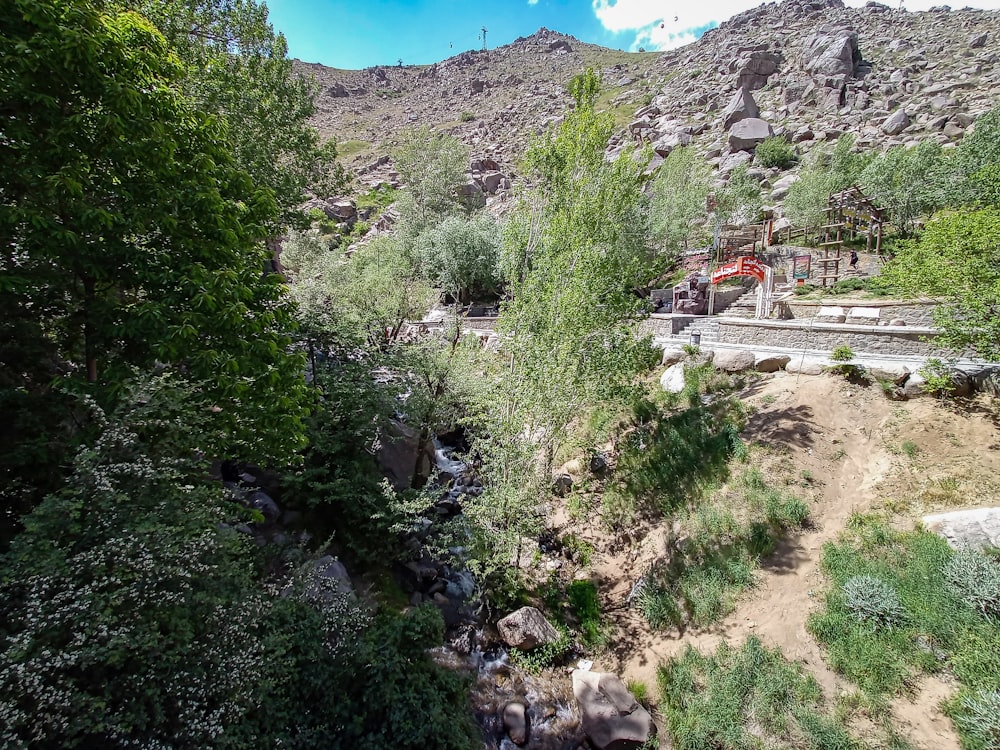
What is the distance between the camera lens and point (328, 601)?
22.0 ft

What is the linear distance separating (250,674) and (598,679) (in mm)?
6771

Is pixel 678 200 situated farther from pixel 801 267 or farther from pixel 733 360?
pixel 733 360

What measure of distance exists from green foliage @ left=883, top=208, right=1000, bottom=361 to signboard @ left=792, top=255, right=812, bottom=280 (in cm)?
1897

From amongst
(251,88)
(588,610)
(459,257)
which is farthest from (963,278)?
(459,257)

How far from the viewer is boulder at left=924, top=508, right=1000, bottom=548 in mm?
7852

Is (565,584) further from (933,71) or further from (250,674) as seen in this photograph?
(933,71)

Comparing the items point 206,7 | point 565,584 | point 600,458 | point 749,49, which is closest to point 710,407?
point 600,458

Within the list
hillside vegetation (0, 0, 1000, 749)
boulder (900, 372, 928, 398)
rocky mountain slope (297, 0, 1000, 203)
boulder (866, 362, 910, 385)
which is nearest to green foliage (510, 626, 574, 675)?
hillside vegetation (0, 0, 1000, 749)

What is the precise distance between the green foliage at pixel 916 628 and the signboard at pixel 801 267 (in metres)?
24.2

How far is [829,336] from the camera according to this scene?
46.0ft

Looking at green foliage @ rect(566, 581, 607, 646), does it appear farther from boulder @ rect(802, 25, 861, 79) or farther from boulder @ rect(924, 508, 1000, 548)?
boulder @ rect(802, 25, 861, 79)

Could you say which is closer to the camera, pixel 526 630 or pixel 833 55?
pixel 526 630

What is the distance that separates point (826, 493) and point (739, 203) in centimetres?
3731

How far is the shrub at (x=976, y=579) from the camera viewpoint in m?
7.13
